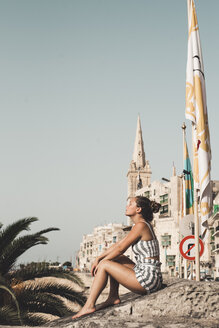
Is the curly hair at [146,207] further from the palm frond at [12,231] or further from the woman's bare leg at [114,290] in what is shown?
the palm frond at [12,231]

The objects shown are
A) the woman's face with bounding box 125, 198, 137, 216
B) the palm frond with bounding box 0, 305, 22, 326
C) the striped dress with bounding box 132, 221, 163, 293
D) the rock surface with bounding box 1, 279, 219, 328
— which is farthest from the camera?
the palm frond with bounding box 0, 305, 22, 326

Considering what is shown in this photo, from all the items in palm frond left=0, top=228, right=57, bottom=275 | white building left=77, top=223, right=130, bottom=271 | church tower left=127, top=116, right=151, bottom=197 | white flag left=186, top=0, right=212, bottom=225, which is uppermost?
church tower left=127, top=116, right=151, bottom=197

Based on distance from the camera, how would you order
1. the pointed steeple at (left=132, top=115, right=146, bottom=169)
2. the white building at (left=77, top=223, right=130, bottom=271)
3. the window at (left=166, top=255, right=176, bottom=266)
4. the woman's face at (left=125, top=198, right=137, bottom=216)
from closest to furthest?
the woman's face at (left=125, top=198, right=137, bottom=216), the window at (left=166, top=255, right=176, bottom=266), the white building at (left=77, top=223, right=130, bottom=271), the pointed steeple at (left=132, top=115, right=146, bottom=169)

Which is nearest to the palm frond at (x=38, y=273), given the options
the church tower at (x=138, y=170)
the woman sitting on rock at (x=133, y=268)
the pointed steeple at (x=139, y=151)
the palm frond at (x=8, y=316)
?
the palm frond at (x=8, y=316)

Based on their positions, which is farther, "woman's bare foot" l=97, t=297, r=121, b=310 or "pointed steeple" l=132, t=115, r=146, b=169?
"pointed steeple" l=132, t=115, r=146, b=169

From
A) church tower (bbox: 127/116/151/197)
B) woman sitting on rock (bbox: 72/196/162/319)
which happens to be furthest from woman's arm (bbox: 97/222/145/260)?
church tower (bbox: 127/116/151/197)

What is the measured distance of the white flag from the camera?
31.2 ft

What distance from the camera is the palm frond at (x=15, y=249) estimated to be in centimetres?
1005

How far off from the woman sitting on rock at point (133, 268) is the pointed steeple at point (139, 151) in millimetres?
138051

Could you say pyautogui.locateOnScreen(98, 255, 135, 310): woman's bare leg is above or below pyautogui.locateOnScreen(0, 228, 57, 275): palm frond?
below

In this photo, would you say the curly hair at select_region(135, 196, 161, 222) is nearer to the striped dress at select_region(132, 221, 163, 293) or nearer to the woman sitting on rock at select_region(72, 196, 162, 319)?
the woman sitting on rock at select_region(72, 196, 162, 319)

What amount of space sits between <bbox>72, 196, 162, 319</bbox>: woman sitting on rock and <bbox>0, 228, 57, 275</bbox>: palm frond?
541cm

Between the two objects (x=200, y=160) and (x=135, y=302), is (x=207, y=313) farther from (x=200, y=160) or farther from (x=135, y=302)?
(x=200, y=160)

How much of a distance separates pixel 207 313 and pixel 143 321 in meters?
0.68
